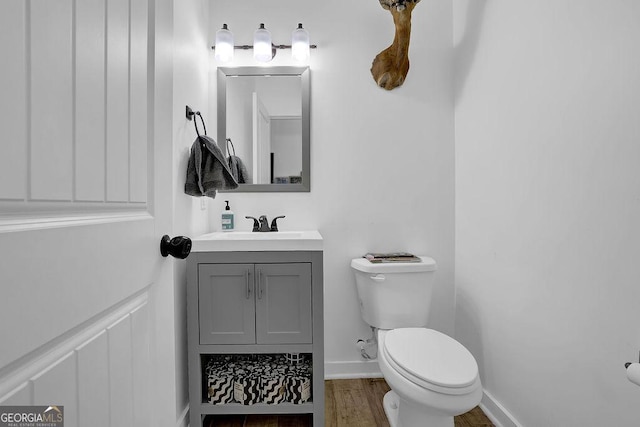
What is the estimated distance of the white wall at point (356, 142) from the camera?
1.98 metres

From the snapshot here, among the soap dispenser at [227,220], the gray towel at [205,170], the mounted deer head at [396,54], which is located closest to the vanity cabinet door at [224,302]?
the gray towel at [205,170]

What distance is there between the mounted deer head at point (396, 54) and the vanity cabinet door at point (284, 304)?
4.00 feet

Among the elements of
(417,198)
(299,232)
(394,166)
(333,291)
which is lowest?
(333,291)

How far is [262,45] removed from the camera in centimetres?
187

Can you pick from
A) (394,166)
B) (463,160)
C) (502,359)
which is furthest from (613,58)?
(502,359)

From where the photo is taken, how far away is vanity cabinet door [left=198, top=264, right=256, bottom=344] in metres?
1.49

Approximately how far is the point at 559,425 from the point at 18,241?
1703mm

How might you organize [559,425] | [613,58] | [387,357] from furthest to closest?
[387,357] → [559,425] → [613,58]

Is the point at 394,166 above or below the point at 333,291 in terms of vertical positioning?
above

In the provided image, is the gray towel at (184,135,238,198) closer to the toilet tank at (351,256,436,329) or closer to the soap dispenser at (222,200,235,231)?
the soap dispenser at (222,200,235,231)

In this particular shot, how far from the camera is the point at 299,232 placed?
6.37 feet

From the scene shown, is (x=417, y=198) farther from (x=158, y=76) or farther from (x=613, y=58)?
(x=158, y=76)

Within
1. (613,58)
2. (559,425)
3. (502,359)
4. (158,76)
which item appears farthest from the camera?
(502,359)

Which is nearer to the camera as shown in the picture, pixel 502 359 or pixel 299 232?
pixel 502 359
